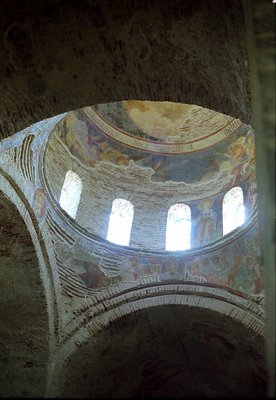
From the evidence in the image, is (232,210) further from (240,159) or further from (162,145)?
(162,145)

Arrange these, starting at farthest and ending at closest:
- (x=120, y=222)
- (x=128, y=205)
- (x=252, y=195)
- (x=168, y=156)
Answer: (x=168, y=156)
(x=128, y=205)
(x=120, y=222)
(x=252, y=195)

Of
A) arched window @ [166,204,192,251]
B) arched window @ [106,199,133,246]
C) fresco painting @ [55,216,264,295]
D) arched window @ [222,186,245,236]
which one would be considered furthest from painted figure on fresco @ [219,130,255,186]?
arched window @ [106,199,133,246]

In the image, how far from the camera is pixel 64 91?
5.93 meters

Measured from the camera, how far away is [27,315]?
970 cm

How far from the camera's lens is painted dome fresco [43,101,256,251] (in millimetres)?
11406

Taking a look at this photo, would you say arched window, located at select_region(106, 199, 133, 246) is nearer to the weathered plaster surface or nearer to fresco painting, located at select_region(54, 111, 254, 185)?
fresco painting, located at select_region(54, 111, 254, 185)

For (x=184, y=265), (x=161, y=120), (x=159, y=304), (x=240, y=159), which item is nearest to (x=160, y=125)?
(x=161, y=120)

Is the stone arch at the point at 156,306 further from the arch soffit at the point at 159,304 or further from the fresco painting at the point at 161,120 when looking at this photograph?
the fresco painting at the point at 161,120

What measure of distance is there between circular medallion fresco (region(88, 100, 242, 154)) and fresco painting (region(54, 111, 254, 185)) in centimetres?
20

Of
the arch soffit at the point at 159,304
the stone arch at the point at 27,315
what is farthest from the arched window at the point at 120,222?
the stone arch at the point at 27,315

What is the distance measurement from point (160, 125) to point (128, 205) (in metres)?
2.25

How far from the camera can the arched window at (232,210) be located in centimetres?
1107

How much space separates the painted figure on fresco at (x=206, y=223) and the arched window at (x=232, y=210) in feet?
0.80

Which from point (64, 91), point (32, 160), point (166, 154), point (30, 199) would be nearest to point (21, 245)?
point (30, 199)
